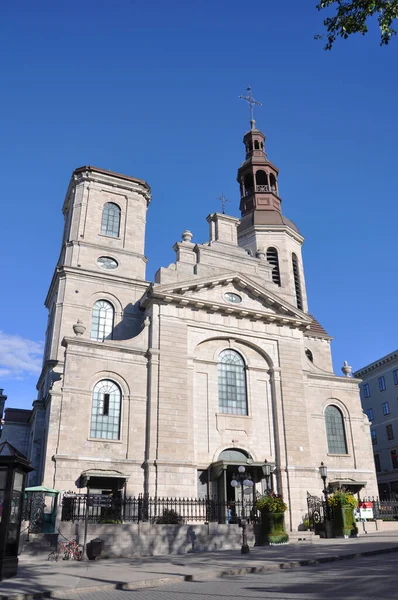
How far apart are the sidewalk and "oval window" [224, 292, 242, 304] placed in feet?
53.0

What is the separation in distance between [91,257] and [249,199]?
1798 cm

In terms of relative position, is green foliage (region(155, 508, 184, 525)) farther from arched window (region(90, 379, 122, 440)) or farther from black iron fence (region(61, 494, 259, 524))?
arched window (region(90, 379, 122, 440))

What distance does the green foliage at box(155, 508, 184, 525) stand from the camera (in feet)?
74.7

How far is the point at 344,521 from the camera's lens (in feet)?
76.2

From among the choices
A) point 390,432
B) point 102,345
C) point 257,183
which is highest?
point 257,183

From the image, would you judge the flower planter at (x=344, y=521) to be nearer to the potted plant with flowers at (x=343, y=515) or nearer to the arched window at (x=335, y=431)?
the potted plant with flowers at (x=343, y=515)

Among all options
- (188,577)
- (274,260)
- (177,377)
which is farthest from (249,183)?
(188,577)

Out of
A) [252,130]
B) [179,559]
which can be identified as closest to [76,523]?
[179,559]

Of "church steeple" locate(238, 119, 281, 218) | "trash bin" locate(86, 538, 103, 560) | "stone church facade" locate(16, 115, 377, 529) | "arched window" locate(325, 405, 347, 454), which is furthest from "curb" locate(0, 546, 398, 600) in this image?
"church steeple" locate(238, 119, 281, 218)

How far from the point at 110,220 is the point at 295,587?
30.9 m

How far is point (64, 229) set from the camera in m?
39.8

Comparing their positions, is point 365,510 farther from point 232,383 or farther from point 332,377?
point 232,383

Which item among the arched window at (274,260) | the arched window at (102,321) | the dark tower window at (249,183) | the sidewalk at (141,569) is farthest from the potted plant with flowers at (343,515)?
the dark tower window at (249,183)

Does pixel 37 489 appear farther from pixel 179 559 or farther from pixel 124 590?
pixel 124 590
